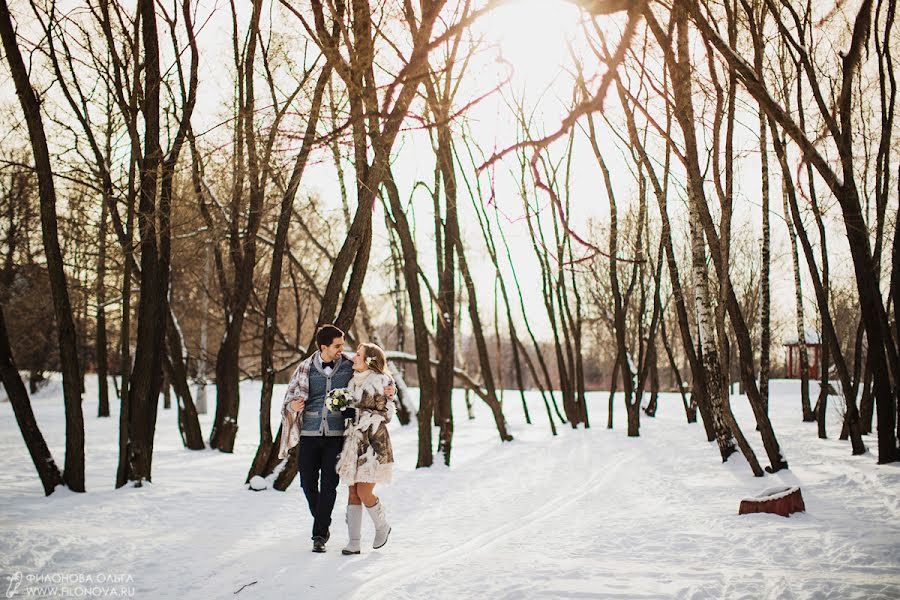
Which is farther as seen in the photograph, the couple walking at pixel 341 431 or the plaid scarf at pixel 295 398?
the plaid scarf at pixel 295 398

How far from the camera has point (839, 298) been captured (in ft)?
70.8

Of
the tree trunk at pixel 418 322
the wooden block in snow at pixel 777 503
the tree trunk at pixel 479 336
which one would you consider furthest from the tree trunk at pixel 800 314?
the wooden block in snow at pixel 777 503

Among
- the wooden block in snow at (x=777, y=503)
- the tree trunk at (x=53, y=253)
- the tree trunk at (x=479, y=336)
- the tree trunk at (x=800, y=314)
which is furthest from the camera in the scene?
the tree trunk at (x=800, y=314)

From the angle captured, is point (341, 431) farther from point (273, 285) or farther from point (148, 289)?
point (273, 285)

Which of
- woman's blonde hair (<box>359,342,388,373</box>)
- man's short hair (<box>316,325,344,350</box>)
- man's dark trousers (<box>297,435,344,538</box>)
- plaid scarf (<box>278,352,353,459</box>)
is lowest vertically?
man's dark trousers (<box>297,435,344,538</box>)

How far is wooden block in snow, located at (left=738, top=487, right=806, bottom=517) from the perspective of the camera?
233 inches

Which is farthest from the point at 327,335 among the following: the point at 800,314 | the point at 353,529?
the point at 800,314

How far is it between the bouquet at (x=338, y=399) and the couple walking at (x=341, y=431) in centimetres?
6

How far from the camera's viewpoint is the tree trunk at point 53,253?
22.0ft

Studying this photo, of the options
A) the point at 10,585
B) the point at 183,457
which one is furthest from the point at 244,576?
the point at 183,457

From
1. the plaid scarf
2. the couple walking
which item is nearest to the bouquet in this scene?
the couple walking

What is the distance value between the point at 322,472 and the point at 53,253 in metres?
4.07

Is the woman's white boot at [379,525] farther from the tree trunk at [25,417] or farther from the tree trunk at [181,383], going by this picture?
the tree trunk at [181,383]

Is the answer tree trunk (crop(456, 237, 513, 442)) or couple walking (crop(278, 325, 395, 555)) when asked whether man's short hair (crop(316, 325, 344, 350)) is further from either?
tree trunk (crop(456, 237, 513, 442))
